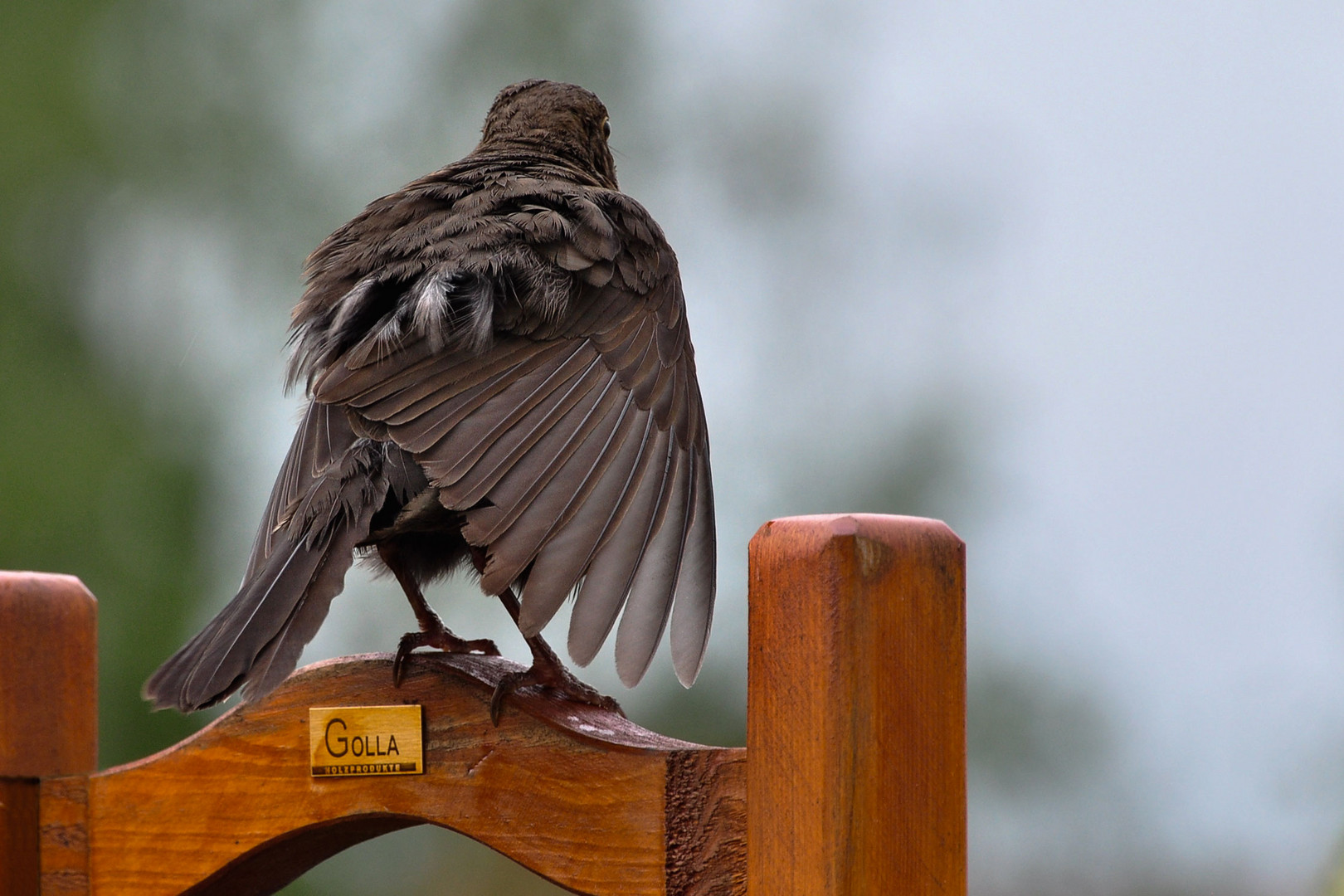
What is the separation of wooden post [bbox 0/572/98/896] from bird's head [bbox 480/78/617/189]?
1.11m

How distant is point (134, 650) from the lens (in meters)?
4.62

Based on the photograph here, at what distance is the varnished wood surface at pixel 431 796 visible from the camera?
118cm

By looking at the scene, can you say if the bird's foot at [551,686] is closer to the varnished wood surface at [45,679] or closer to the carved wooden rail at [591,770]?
the carved wooden rail at [591,770]

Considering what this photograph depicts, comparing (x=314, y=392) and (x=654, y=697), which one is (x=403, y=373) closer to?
(x=314, y=392)

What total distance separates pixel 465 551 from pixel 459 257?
0.38 meters

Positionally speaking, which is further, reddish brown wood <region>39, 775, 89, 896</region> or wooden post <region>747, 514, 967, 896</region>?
reddish brown wood <region>39, 775, 89, 896</region>

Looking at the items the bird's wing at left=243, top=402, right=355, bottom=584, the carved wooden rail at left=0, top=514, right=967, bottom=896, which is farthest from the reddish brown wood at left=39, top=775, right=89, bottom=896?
the bird's wing at left=243, top=402, right=355, bottom=584

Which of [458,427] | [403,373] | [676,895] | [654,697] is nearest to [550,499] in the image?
[458,427]

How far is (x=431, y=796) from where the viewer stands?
1310 millimetres

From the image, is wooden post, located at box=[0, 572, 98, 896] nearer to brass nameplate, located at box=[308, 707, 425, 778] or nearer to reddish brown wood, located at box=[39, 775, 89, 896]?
reddish brown wood, located at box=[39, 775, 89, 896]

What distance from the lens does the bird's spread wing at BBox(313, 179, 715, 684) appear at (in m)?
1.41

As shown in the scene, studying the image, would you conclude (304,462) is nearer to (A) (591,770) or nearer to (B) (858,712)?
(A) (591,770)

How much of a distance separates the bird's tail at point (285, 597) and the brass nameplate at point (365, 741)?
0.21 feet

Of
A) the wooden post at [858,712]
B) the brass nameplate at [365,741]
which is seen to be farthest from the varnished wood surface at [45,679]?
the wooden post at [858,712]
